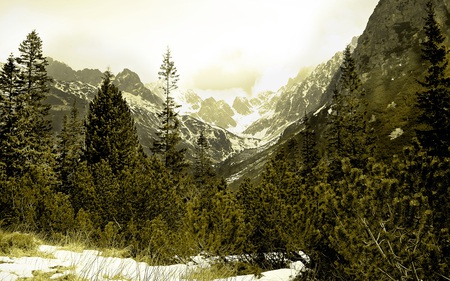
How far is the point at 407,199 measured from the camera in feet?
14.0

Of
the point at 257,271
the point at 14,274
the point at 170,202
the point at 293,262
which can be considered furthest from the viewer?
the point at 170,202

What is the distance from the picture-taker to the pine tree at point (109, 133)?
22.4 metres

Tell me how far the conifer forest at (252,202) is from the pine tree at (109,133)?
0.34 feet

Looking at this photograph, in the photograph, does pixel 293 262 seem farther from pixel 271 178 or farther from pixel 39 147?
pixel 39 147

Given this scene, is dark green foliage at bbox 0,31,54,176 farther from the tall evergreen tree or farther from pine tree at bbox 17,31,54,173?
the tall evergreen tree

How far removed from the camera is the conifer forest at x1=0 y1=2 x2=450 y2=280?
431 centimetres

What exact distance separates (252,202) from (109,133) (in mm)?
17407

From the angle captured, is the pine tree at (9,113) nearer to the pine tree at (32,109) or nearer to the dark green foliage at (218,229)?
the pine tree at (32,109)

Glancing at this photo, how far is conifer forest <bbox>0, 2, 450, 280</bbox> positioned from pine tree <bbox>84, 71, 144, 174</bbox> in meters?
0.10

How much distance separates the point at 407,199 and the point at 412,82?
67.0 meters

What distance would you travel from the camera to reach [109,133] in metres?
23.4

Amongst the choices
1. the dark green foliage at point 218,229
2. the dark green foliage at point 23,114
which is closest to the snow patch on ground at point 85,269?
the dark green foliage at point 218,229

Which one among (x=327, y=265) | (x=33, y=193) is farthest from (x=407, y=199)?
(x=33, y=193)

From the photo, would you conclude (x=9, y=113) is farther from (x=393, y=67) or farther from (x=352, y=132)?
(x=393, y=67)
